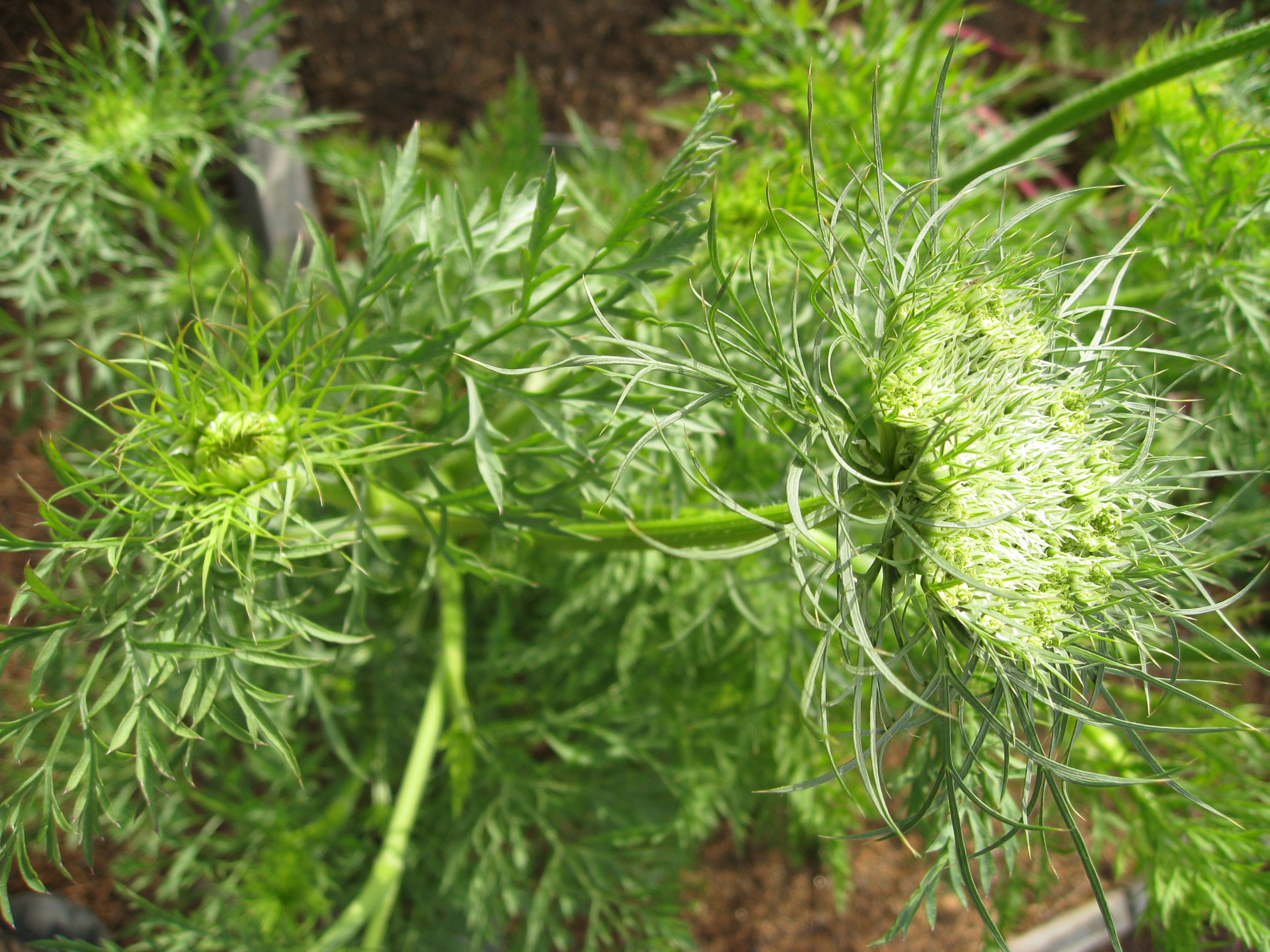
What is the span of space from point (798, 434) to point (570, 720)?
2.45 feet

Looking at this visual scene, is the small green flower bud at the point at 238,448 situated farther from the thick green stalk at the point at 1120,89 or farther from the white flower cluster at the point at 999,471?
the thick green stalk at the point at 1120,89

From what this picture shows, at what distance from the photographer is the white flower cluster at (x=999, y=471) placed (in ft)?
2.07

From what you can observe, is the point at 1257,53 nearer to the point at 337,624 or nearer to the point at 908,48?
the point at 908,48

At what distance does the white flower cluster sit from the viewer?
632 mm

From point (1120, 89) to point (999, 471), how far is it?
65cm

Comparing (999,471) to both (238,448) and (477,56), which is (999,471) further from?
(477,56)

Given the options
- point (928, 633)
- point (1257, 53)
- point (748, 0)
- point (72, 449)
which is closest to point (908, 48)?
point (748, 0)

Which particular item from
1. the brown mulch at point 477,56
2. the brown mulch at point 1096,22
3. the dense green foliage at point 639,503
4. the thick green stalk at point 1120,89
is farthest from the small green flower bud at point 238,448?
the brown mulch at point 1096,22

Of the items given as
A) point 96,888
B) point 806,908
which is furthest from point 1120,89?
point 96,888

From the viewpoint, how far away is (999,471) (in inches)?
25.2

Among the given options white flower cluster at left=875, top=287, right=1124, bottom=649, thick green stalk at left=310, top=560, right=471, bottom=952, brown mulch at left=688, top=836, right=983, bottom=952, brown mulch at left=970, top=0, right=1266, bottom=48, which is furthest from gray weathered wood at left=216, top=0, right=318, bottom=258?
brown mulch at left=970, top=0, right=1266, bottom=48

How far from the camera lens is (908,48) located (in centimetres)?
153

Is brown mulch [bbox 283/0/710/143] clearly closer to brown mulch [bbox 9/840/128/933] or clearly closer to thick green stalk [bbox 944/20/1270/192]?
thick green stalk [bbox 944/20/1270/192]

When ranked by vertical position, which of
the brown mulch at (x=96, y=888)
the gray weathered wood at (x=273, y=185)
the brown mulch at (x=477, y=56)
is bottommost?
the brown mulch at (x=96, y=888)
